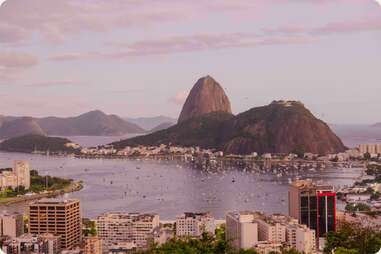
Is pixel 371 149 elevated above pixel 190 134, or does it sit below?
below

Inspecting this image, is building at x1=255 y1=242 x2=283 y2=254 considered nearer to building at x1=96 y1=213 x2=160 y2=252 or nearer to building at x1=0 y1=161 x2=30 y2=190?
building at x1=96 y1=213 x2=160 y2=252

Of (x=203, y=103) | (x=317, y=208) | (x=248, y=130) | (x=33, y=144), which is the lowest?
(x=317, y=208)

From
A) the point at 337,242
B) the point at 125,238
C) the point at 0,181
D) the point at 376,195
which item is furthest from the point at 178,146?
the point at 337,242

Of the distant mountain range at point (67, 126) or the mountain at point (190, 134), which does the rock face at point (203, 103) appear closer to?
the mountain at point (190, 134)

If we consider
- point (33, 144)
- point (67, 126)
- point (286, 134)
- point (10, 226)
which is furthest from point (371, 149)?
point (10, 226)

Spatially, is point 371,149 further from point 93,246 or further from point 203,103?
point 93,246

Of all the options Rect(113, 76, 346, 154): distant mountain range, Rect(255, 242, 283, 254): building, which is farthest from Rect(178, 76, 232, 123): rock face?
Rect(255, 242, 283, 254): building
